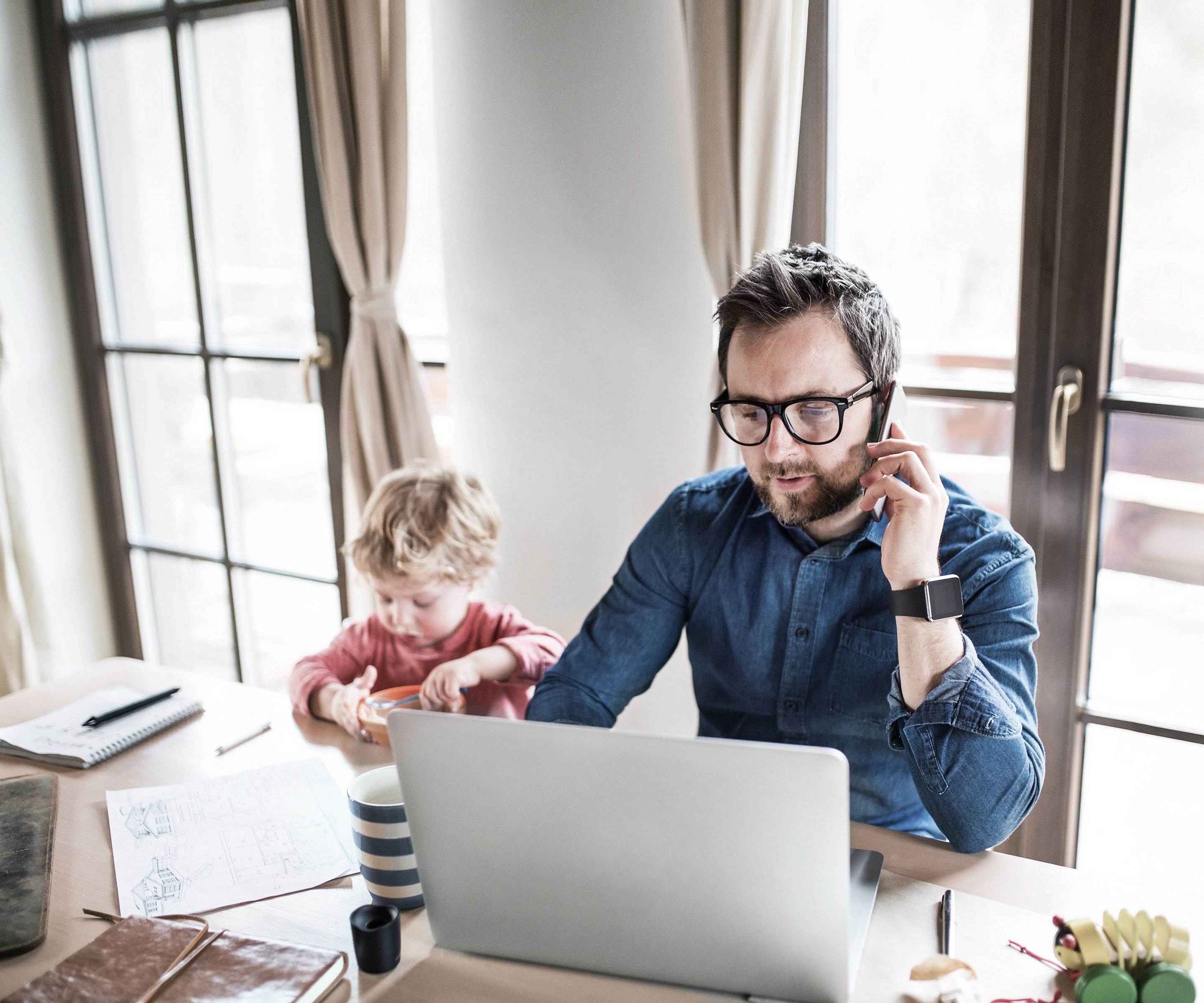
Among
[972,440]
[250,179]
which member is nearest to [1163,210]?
[972,440]

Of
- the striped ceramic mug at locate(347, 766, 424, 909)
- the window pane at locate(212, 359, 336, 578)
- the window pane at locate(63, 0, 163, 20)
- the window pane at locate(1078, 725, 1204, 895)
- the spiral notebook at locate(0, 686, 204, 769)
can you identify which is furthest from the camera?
the window pane at locate(212, 359, 336, 578)

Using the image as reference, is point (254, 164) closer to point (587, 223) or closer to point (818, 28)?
point (587, 223)

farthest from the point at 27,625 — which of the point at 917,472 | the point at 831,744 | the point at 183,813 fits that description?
the point at 917,472

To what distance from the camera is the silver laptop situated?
0.80 m

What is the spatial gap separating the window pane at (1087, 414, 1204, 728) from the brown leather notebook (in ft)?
4.81

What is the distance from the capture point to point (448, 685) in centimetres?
157

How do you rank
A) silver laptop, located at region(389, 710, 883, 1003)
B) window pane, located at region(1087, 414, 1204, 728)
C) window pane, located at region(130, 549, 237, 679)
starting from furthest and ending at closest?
1. window pane, located at region(130, 549, 237, 679)
2. window pane, located at region(1087, 414, 1204, 728)
3. silver laptop, located at region(389, 710, 883, 1003)

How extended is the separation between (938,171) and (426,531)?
112 cm

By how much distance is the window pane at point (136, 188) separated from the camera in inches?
105

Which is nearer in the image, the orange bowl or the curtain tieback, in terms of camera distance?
the orange bowl

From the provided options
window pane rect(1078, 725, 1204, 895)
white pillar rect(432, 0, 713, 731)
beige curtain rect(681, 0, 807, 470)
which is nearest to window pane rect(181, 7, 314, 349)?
white pillar rect(432, 0, 713, 731)

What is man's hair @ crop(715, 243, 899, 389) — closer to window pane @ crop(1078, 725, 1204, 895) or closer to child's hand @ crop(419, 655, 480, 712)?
child's hand @ crop(419, 655, 480, 712)

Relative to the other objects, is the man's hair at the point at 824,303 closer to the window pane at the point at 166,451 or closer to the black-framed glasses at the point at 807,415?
the black-framed glasses at the point at 807,415

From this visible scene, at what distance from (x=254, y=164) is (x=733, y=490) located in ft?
5.72
